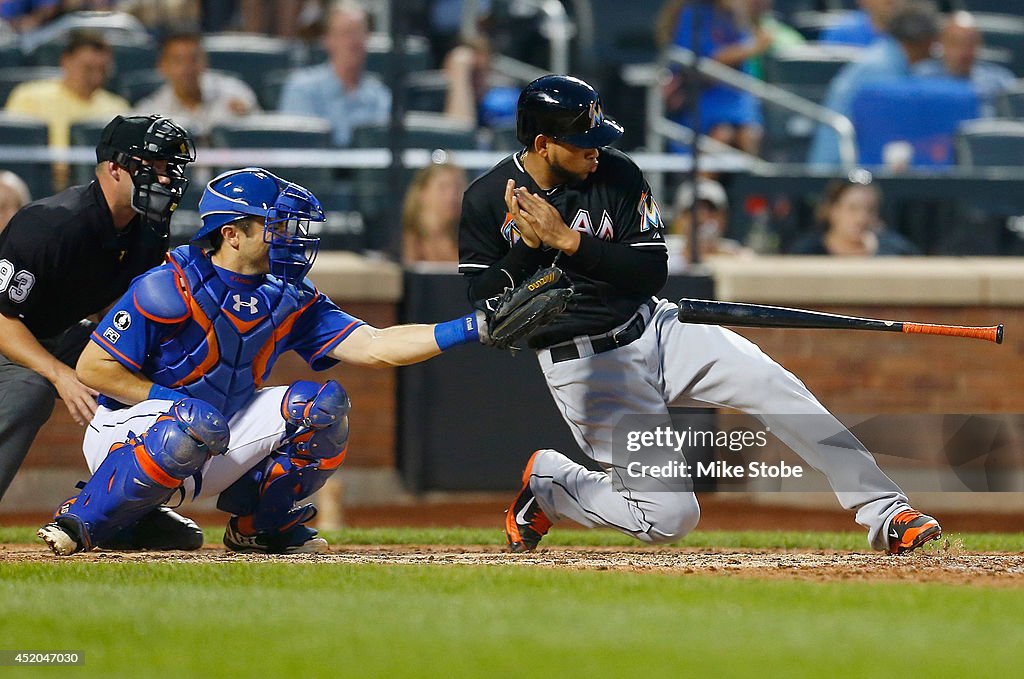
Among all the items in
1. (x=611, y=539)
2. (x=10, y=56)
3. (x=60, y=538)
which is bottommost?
→ (x=611, y=539)

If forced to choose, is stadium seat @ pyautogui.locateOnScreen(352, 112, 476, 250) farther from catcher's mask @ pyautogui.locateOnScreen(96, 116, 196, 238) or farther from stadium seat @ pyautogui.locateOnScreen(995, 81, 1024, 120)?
stadium seat @ pyautogui.locateOnScreen(995, 81, 1024, 120)

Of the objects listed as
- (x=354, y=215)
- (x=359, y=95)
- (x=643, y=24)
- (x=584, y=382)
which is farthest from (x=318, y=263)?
(x=643, y=24)

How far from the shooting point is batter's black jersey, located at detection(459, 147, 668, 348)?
5.36 metres

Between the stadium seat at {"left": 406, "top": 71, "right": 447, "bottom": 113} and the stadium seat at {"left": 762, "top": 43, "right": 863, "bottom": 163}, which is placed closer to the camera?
the stadium seat at {"left": 406, "top": 71, "right": 447, "bottom": 113}

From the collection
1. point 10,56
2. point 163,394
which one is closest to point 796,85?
point 10,56

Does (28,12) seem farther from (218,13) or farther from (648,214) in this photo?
(648,214)

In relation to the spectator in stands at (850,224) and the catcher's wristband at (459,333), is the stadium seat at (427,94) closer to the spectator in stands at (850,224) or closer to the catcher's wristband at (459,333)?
the spectator in stands at (850,224)

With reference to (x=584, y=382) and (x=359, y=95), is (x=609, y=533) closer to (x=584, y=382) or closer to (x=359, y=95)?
(x=584, y=382)

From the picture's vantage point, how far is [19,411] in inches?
225

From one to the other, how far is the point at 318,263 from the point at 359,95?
1.85 m

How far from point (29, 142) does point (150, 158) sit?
12.2 ft

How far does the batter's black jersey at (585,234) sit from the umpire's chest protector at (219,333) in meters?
0.69

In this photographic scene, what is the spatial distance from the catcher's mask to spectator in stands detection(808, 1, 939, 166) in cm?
596
